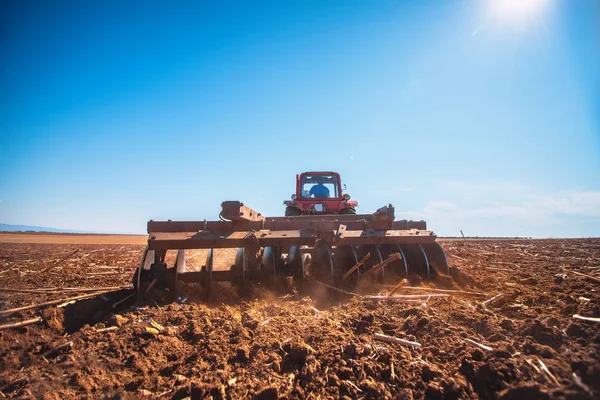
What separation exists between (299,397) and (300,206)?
766cm

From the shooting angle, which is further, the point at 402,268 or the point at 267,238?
the point at 402,268

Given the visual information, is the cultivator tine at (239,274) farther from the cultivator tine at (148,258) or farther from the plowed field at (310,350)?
the cultivator tine at (148,258)

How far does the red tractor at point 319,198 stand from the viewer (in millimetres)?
9312

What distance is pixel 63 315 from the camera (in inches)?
133

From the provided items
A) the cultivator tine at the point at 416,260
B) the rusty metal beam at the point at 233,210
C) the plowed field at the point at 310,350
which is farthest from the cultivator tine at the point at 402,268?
the rusty metal beam at the point at 233,210

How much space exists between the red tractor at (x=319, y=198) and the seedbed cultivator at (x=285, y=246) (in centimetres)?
365

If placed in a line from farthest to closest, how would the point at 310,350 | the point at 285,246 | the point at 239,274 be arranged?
the point at 285,246
the point at 239,274
the point at 310,350

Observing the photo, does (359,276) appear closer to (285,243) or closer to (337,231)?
(337,231)

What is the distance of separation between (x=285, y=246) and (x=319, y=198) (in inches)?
203

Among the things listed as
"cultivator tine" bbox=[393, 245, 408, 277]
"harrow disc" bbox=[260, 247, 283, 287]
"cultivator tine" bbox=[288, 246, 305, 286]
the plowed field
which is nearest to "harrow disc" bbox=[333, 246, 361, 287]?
"cultivator tine" bbox=[288, 246, 305, 286]

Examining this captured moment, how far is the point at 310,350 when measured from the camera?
2375 millimetres

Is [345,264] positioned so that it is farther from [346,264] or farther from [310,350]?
[310,350]

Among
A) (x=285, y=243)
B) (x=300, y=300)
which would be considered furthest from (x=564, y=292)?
(x=285, y=243)

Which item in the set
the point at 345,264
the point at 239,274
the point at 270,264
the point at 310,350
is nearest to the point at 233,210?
the point at 239,274
